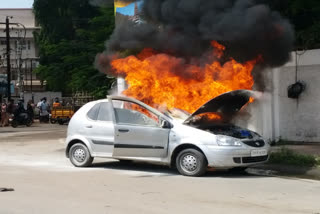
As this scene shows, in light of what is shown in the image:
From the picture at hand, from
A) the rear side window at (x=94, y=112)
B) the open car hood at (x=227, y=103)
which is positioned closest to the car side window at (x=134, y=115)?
the rear side window at (x=94, y=112)

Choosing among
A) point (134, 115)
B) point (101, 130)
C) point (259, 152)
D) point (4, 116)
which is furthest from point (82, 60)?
point (259, 152)

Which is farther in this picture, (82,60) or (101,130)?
(82,60)

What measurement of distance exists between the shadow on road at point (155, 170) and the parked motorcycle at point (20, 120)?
53.6 feet

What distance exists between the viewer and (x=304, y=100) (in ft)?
45.9

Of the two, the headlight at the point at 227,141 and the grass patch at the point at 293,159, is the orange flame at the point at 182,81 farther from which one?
the grass patch at the point at 293,159

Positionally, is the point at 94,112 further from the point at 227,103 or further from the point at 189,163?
the point at 227,103

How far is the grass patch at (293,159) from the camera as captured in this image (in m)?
10.2

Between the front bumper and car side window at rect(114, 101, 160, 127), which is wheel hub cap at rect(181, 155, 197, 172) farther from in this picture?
car side window at rect(114, 101, 160, 127)

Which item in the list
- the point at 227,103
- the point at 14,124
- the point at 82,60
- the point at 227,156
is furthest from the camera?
the point at 14,124

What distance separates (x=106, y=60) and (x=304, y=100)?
19.1 ft

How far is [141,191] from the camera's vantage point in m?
7.84

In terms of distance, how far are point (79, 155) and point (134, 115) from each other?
5.46ft

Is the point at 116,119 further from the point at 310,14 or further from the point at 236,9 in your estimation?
the point at 310,14

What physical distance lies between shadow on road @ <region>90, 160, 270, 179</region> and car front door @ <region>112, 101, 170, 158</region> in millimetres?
501
